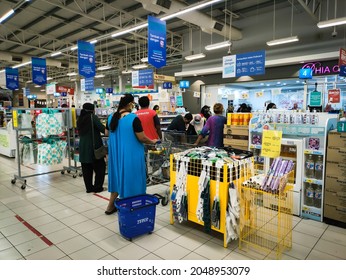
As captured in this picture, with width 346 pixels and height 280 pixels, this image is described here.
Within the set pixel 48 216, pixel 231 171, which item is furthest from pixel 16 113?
pixel 231 171

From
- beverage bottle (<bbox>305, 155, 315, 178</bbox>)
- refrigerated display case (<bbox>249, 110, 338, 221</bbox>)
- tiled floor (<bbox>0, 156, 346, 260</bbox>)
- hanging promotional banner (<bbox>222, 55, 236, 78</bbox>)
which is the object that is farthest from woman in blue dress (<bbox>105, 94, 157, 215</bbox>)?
hanging promotional banner (<bbox>222, 55, 236, 78</bbox>)

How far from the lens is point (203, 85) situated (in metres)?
15.3

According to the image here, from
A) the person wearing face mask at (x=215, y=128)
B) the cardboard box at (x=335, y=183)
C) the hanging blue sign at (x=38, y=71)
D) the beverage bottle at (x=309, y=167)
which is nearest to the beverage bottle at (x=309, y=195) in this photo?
the beverage bottle at (x=309, y=167)

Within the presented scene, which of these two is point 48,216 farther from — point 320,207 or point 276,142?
point 320,207

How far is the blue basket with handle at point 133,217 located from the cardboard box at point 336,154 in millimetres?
2445

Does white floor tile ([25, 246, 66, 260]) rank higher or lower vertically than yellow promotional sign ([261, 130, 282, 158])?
lower

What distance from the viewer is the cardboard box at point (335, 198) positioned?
136 inches

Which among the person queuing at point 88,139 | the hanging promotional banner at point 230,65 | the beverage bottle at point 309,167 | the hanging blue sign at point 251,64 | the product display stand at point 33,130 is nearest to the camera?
the beverage bottle at point 309,167

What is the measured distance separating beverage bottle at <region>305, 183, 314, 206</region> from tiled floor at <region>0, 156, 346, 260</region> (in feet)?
1.20

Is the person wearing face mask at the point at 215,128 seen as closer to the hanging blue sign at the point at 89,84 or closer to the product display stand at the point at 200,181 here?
the product display stand at the point at 200,181

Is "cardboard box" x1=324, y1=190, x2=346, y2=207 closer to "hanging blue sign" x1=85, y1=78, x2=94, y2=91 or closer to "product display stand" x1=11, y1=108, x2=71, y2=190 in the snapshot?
"product display stand" x1=11, y1=108, x2=71, y2=190

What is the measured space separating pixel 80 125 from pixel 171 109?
531 cm

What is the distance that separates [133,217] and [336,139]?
113 inches

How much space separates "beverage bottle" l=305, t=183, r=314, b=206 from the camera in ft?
12.5
